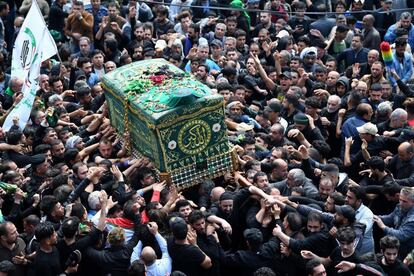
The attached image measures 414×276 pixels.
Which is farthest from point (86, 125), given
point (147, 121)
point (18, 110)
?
point (147, 121)

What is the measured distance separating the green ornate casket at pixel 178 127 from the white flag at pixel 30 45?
2099 mm

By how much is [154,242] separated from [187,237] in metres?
0.37

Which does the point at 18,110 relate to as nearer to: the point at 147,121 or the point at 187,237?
the point at 147,121

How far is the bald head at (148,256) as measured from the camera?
37.2 ft

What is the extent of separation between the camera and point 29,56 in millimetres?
15906

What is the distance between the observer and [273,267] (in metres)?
11.5

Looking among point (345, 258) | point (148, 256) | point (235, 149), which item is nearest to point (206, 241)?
point (148, 256)

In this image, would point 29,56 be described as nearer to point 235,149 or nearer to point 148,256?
point 235,149

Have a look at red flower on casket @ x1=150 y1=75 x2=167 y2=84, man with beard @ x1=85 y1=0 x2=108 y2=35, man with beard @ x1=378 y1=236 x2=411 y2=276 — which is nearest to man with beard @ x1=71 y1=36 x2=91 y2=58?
man with beard @ x1=85 y1=0 x2=108 y2=35

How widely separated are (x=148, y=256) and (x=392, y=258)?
2.52 m

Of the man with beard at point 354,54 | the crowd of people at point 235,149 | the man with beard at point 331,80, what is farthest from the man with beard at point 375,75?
the man with beard at point 354,54

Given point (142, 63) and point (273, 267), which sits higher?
point (142, 63)

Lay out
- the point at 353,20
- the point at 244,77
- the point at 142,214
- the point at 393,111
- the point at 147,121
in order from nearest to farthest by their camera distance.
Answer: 1. the point at 142,214
2. the point at 147,121
3. the point at 393,111
4. the point at 244,77
5. the point at 353,20

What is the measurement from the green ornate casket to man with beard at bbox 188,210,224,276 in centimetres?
186
